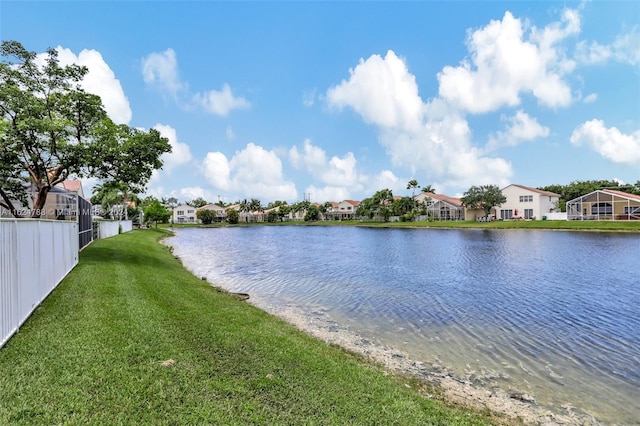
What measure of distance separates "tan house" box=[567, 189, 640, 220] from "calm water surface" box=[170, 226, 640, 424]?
3829 centimetres

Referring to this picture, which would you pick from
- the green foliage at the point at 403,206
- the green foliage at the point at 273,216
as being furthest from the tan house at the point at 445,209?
the green foliage at the point at 273,216

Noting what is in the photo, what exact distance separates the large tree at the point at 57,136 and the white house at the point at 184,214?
9913cm

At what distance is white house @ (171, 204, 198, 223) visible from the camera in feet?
365

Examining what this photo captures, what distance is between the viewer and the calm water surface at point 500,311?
6.36m

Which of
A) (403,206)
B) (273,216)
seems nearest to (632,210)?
(403,206)

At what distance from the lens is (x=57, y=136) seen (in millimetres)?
13891

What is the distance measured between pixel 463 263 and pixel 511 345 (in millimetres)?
13869

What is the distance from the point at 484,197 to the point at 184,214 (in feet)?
300

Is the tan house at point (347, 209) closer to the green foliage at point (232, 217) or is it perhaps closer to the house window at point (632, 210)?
the green foliage at point (232, 217)

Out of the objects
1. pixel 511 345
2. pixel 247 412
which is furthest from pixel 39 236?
pixel 511 345

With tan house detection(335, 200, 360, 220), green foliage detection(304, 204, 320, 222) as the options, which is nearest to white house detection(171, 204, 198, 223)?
green foliage detection(304, 204, 320, 222)

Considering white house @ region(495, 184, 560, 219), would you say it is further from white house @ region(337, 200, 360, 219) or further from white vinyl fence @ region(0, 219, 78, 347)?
white vinyl fence @ region(0, 219, 78, 347)

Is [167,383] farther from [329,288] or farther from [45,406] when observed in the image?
[329,288]

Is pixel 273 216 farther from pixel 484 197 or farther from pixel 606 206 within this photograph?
pixel 606 206
